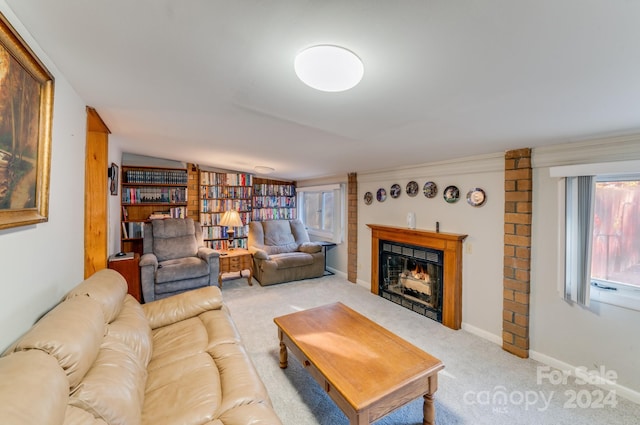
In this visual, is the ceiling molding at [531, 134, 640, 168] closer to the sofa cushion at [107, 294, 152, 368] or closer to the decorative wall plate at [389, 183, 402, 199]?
the decorative wall plate at [389, 183, 402, 199]

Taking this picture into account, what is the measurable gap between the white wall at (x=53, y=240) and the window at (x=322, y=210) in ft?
11.6

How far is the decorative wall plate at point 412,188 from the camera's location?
3.51 m

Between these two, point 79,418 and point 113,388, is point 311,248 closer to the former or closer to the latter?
point 113,388

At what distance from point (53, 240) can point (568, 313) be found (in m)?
3.62

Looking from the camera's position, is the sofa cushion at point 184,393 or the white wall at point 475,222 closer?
the sofa cushion at point 184,393

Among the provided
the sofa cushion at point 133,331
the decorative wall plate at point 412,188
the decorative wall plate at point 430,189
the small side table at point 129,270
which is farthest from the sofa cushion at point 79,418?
the decorative wall plate at point 412,188

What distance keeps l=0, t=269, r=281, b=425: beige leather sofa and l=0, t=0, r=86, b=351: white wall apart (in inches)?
4.0

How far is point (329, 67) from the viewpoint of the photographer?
46.8 inches

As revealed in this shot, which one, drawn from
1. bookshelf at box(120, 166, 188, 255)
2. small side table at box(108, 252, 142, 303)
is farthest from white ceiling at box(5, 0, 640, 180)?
bookshelf at box(120, 166, 188, 255)

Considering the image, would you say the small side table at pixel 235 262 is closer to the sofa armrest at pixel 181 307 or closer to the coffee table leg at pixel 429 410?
the sofa armrest at pixel 181 307

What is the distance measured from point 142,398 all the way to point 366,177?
3742mm

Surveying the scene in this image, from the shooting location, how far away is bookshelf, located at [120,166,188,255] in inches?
170

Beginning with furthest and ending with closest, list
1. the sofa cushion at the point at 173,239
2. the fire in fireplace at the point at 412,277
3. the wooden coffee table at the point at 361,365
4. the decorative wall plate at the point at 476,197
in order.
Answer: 1. the sofa cushion at the point at 173,239
2. the fire in fireplace at the point at 412,277
3. the decorative wall plate at the point at 476,197
4. the wooden coffee table at the point at 361,365

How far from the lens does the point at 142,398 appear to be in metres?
1.27
